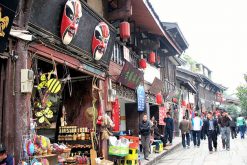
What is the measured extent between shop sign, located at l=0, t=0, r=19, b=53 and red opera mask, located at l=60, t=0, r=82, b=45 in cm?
221

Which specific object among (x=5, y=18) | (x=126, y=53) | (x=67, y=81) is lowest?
(x=67, y=81)

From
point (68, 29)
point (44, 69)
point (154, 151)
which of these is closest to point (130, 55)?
point (154, 151)

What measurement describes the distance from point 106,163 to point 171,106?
1578 cm

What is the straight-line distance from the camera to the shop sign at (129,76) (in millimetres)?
13016

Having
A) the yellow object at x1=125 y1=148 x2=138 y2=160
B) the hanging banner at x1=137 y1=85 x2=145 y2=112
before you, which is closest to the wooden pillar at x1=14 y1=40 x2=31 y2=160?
the yellow object at x1=125 y1=148 x2=138 y2=160

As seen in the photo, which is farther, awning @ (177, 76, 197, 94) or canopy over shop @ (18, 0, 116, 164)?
awning @ (177, 76, 197, 94)

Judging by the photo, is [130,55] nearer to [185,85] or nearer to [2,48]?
[2,48]

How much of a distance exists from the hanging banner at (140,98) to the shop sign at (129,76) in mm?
834

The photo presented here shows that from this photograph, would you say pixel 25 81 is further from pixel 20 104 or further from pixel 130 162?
pixel 130 162

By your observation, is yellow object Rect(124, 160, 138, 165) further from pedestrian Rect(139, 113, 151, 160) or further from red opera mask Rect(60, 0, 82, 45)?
red opera mask Rect(60, 0, 82, 45)

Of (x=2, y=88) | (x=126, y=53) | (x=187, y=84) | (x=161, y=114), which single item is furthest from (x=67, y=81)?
(x=187, y=84)

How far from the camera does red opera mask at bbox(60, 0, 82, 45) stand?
7.94 metres

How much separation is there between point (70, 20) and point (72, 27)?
192 millimetres

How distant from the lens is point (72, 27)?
8.14m
